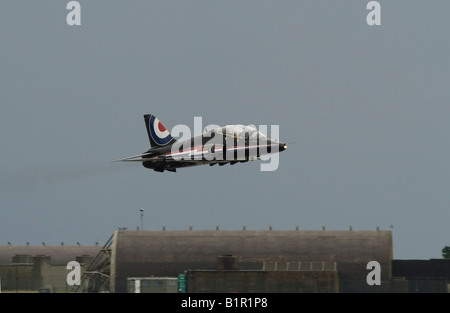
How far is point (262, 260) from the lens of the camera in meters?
93.7

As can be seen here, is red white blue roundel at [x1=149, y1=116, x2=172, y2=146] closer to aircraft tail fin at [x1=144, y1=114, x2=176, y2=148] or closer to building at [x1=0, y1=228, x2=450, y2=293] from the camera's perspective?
aircraft tail fin at [x1=144, y1=114, x2=176, y2=148]

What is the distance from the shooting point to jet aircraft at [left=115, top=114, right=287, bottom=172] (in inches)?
3342

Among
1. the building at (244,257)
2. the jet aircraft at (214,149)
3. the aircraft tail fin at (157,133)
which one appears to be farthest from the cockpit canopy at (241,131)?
the building at (244,257)

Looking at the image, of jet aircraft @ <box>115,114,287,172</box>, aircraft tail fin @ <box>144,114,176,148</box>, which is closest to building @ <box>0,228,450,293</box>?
jet aircraft @ <box>115,114,287,172</box>

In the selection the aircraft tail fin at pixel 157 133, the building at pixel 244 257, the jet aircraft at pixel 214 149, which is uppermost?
the aircraft tail fin at pixel 157 133

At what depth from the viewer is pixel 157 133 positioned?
300 ft

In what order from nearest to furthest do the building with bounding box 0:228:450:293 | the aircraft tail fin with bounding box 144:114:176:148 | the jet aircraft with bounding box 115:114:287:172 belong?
the jet aircraft with bounding box 115:114:287:172, the aircraft tail fin with bounding box 144:114:176:148, the building with bounding box 0:228:450:293

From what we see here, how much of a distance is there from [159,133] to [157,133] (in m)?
0.17

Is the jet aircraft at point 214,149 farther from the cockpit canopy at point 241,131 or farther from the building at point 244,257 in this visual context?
the building at point 244,257

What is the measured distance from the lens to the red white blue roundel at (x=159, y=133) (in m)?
90.6

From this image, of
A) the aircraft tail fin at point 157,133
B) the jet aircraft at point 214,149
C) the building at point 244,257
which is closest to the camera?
the jet aircraft at point 214,149
